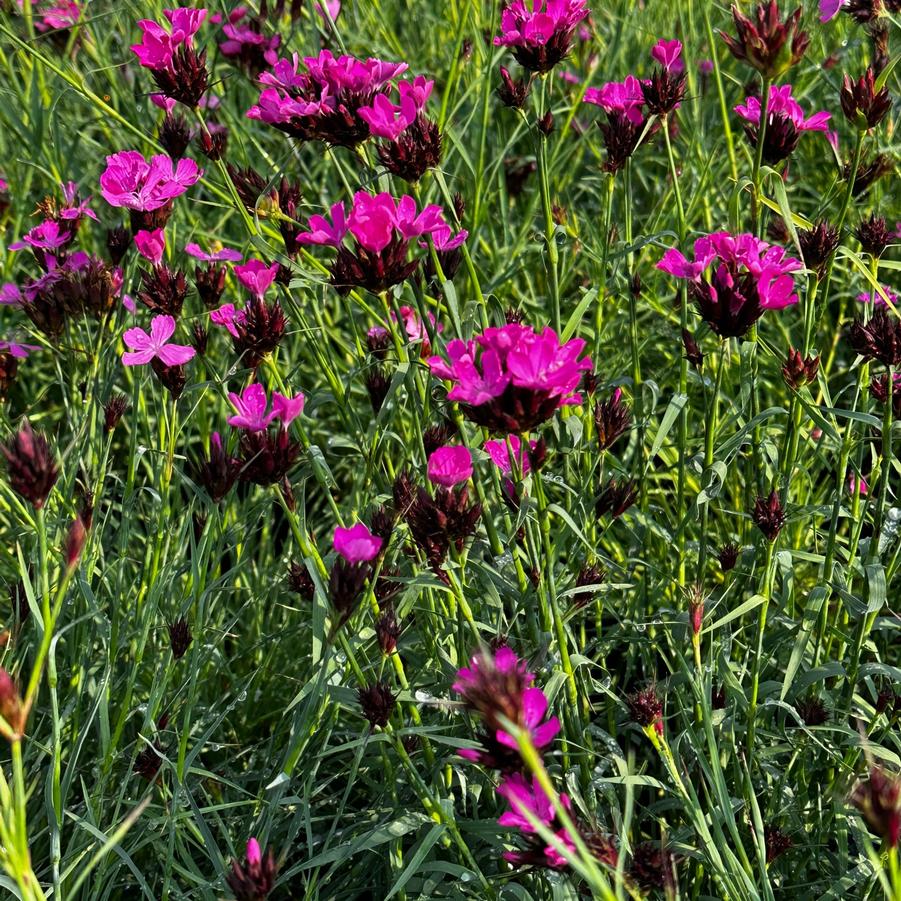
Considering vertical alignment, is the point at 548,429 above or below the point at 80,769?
above

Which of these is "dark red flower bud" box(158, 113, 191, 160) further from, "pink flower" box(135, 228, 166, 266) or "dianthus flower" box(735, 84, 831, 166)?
"dianthus flower" box(735, 84, 831, 166)

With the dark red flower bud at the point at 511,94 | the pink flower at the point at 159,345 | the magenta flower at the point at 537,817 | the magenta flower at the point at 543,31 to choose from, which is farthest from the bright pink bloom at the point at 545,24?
the magenta flower at the point at 537,817

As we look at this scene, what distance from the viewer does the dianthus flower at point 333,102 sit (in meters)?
1.29

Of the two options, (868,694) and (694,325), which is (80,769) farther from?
(694,325)

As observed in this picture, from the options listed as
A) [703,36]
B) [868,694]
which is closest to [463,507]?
[868,694]

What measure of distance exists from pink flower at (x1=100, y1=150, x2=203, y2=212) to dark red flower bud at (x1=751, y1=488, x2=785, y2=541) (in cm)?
91

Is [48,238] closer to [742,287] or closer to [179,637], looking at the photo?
[179,637]

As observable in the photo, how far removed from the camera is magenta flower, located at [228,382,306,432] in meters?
1.18

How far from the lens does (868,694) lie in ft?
5.37

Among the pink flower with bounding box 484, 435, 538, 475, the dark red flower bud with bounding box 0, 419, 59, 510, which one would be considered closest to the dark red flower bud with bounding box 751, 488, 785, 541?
the pink flower with bounding box 484, 435, 538, 475

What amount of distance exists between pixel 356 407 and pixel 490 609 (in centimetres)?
93

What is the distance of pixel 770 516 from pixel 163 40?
1.02 metres

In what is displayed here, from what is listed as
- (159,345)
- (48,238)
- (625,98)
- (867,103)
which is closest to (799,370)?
(867,103)

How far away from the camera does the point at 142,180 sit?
1501 mm
